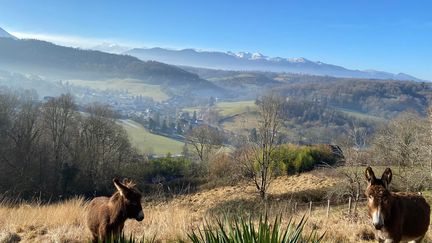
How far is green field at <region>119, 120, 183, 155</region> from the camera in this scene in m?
82.2

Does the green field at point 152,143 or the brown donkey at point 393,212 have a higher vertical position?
the brown donkey at point 393,212

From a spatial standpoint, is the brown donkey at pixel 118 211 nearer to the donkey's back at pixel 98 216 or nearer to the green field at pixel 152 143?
the donkey's back at pixel 98 216

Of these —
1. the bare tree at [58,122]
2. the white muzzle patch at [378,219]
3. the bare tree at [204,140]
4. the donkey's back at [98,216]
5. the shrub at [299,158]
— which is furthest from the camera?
the bare tree at [204,140]

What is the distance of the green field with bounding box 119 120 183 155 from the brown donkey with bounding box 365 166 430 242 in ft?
241

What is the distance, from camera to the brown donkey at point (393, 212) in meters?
4.86

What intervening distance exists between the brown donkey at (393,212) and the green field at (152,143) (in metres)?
73.6

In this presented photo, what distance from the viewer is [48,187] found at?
38469 millimetres

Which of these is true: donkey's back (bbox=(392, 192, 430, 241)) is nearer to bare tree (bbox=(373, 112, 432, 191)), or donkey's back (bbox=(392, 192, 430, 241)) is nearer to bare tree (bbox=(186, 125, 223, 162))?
bare tree (bbox=(373, 112, 432, 191))

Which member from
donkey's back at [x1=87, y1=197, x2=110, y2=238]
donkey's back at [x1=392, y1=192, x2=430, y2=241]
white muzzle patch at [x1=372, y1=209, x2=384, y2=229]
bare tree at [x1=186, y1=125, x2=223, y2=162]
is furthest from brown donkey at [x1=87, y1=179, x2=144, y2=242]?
bare tree at [x1=186, y1=125, x2=223, y2=162]

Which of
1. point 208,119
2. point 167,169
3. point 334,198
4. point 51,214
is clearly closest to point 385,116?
point 208,119

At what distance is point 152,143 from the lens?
90188 millimetres

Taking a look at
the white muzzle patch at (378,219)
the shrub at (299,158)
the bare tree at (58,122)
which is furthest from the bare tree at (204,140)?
the white muzzle patch at (378,219)

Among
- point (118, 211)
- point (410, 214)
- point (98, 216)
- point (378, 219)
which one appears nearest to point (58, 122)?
point (98, 216)

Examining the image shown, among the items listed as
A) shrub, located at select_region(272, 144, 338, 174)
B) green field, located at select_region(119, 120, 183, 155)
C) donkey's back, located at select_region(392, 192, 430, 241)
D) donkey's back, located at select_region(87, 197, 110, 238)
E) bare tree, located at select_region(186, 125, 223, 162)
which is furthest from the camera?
green field, located at select_region(119, 120, 183, 155)
